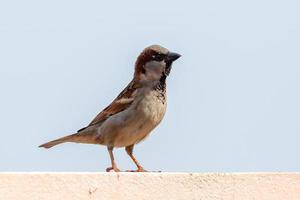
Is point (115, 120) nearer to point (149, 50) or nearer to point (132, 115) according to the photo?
point (132, 115)

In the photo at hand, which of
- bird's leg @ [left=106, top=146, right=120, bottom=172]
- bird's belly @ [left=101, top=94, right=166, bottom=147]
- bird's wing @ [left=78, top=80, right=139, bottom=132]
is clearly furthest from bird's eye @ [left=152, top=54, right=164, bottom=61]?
bird's leg @ [left=106, top=146, right=120, bottom=172]

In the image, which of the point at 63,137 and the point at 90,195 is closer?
the point at 90,195

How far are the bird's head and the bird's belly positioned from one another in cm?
31

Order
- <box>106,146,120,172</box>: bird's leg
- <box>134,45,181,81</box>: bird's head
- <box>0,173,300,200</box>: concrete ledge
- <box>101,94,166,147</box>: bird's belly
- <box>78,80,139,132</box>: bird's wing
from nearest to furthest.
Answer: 1. <box>0,173,300,200</box>: concrete ledge
2. <box>106,146,120,172</box>: bird's leg
3. <box>101,94,166,147</box>: bird's belly
4. <box>78,80,139,132</box>: bird's wing
5. <box>134,45,181,81</box>: bird's head

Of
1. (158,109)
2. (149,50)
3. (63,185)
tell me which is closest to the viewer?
(63,185)

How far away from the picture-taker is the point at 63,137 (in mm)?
6242

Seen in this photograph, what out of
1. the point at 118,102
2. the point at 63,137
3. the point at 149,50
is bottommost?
the point at 63,137

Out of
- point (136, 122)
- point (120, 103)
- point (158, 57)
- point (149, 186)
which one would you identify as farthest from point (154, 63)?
point (149, 186)

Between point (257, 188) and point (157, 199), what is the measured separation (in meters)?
0.48

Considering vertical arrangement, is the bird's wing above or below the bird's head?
below

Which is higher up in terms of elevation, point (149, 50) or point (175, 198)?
point (149, 50)

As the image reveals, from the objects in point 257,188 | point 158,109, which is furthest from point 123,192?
point 158,109

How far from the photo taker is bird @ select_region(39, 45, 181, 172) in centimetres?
561

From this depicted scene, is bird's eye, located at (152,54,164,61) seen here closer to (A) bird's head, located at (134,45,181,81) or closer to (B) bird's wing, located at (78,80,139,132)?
(A) bird's head, located at (134,45,181,81)
